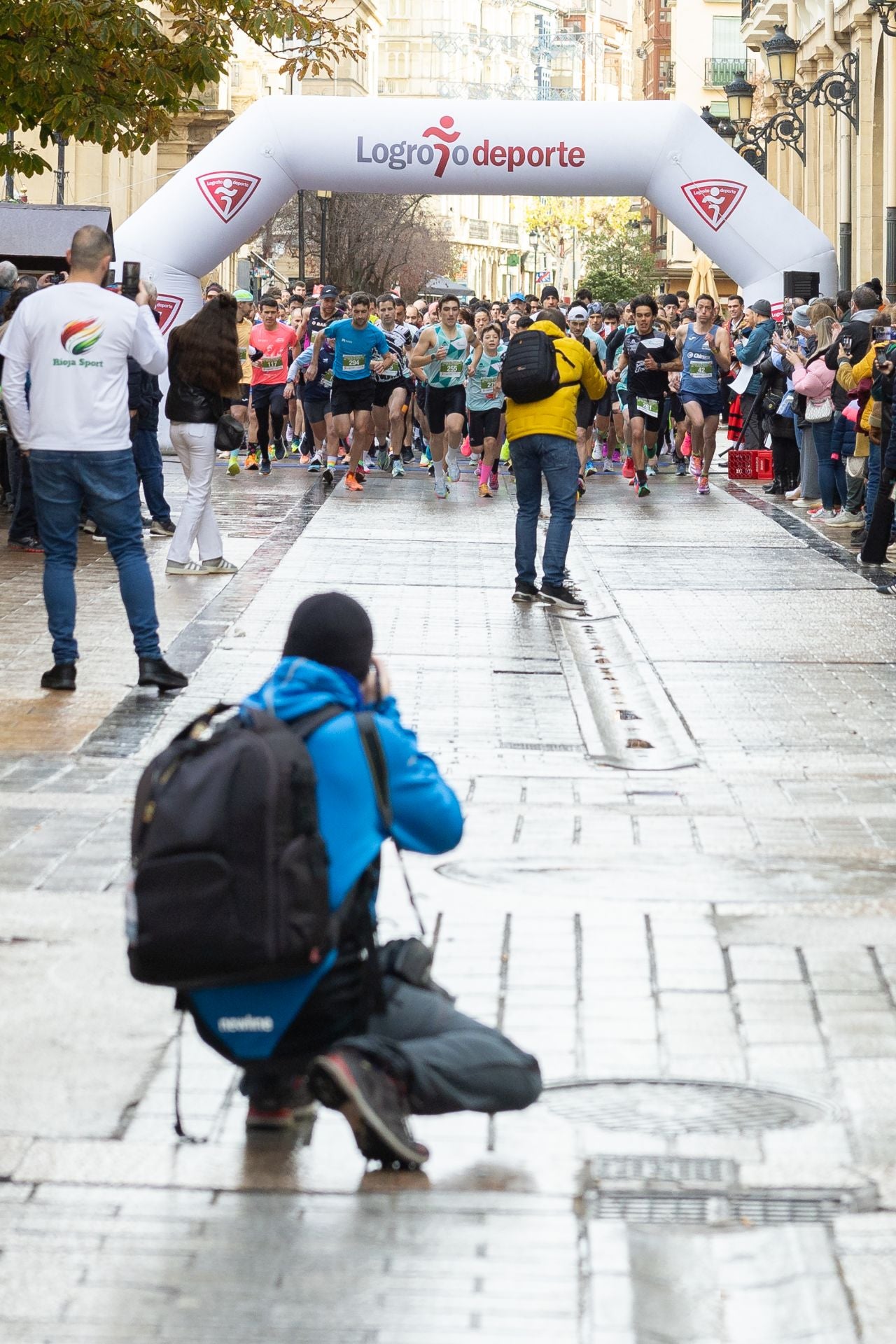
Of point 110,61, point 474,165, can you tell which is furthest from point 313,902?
point 474,165

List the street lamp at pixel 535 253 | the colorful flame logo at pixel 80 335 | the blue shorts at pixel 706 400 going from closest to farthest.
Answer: the colorful flame logo at pixel 80 335, the blue shorts at pixel 706 400, the street lamp at pixel 535 253

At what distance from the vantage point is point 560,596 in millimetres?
12539

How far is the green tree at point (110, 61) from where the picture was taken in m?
13.8

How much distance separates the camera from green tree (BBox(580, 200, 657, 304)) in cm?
6025

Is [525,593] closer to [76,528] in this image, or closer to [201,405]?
[201,405]

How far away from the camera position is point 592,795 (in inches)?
299

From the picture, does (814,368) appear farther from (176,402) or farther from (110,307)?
(110,307)

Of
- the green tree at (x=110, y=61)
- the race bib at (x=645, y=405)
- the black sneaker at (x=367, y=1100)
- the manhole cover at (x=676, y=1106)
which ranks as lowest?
the manhole cover at (x=676, y=1106)

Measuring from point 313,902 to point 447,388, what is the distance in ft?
51.7

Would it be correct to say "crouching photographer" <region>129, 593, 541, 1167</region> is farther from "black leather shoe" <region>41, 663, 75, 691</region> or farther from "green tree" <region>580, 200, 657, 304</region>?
"green tree" <region>580, 200, 657, 304</region>

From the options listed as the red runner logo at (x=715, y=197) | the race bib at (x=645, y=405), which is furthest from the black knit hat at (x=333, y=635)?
the red runner logo at (x=715, y=197)

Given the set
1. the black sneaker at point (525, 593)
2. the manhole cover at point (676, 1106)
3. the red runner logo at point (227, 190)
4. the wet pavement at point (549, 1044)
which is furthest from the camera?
the red runner logo at point (227, 190)

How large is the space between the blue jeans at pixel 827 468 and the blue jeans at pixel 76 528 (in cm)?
904

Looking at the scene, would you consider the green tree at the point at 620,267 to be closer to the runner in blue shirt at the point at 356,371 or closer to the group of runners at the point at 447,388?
the group of runners at the point at 447,388
